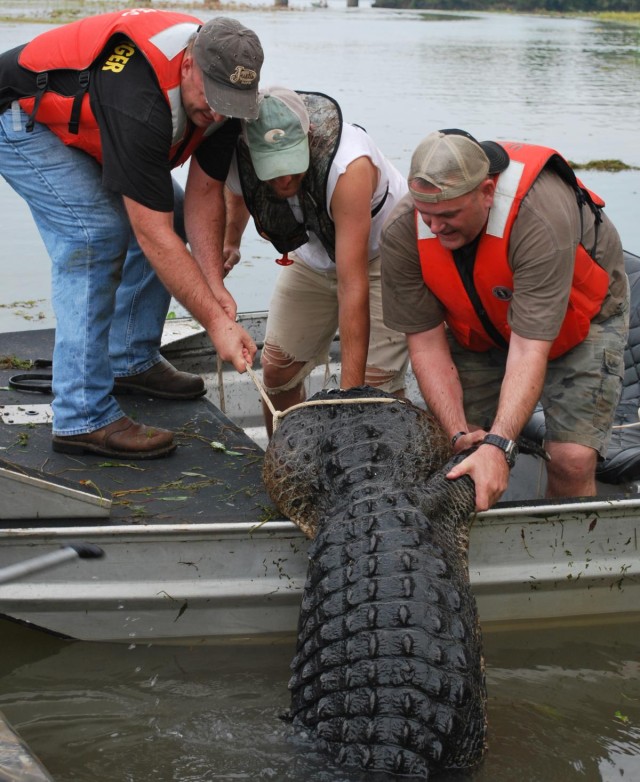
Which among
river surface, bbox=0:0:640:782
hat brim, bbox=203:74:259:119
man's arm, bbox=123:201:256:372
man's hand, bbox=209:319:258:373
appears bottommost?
river surface, bbox=0:0:640:782

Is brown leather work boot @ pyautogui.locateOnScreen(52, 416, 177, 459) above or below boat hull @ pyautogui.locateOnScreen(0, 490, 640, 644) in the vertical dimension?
above

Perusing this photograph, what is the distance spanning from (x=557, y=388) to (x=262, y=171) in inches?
58.8

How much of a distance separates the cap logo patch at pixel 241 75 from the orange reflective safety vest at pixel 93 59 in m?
Result: 0.26

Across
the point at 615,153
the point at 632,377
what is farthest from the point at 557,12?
the point at 632,377

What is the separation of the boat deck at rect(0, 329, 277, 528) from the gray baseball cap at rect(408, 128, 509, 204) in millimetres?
1347

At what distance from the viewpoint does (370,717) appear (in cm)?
308

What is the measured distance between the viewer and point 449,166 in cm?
370

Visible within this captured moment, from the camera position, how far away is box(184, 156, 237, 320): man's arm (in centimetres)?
443

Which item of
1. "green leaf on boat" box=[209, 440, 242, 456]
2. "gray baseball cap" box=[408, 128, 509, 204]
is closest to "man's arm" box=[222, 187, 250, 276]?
"green leaf on boat" box=[209, 440, 242, 456]

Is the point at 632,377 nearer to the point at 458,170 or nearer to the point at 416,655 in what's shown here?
the point at 458,170

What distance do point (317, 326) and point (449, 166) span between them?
153 centimetres

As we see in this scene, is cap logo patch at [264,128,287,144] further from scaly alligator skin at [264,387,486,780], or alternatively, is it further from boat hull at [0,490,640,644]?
boat hull at [0,490,640,644]

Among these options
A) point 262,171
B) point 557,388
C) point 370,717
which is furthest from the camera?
point 557,388

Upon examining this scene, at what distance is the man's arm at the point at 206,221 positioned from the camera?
4430 millimetres
